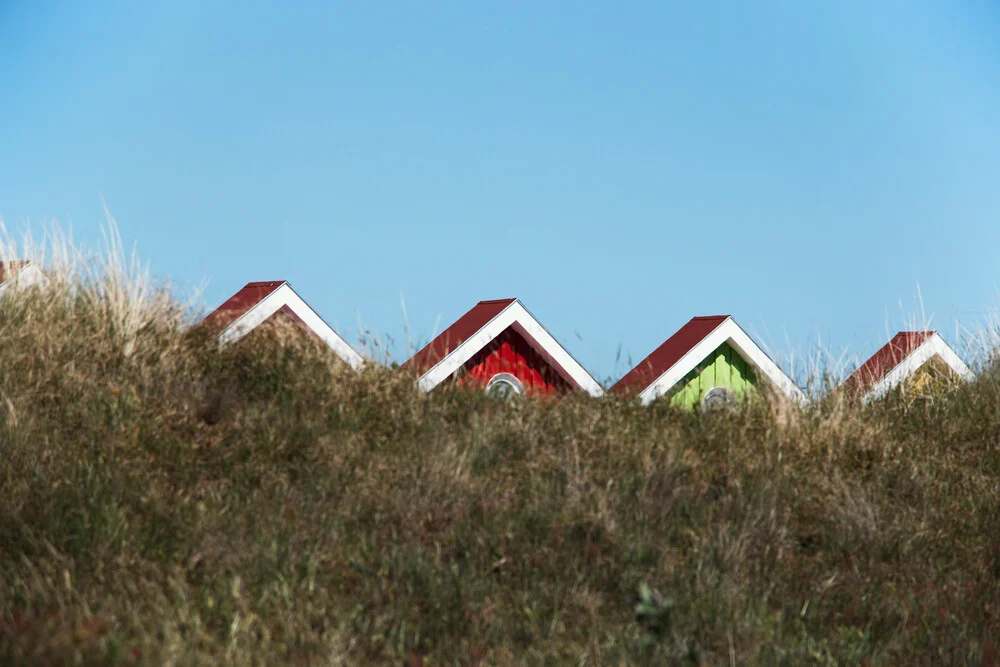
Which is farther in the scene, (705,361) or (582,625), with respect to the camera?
(705,361)

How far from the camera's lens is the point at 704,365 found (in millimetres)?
15797

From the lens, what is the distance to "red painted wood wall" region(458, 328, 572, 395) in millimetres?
14797

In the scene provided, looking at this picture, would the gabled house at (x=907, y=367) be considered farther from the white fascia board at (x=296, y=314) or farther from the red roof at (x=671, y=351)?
the white fascia board at (x=296, y=314)

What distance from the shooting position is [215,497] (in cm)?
736

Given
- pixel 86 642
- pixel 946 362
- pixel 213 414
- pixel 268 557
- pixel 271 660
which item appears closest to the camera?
pixel 86 642

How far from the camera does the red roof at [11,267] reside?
10235 mm

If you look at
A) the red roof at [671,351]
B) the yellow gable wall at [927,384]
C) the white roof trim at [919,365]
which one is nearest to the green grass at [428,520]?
the yellow gable wall at [927,384]

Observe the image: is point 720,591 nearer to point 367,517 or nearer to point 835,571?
point 835,571

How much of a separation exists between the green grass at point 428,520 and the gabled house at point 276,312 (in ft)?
3.15

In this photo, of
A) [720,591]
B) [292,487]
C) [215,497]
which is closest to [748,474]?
[720,591]

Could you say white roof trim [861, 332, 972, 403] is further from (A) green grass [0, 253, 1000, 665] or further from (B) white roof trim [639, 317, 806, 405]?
(A) green grass [0, 253, 1000, 665]

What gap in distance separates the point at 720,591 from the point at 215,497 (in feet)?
13.3

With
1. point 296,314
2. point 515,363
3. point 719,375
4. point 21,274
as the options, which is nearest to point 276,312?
point 296,314

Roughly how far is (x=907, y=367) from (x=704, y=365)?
3241 mm
